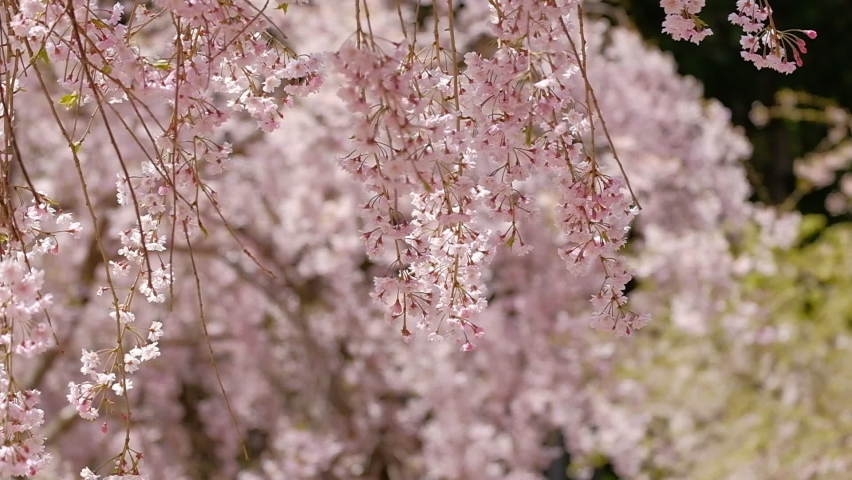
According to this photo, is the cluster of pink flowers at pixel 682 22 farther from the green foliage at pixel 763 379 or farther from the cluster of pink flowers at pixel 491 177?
the green foliage at pixel 763 379

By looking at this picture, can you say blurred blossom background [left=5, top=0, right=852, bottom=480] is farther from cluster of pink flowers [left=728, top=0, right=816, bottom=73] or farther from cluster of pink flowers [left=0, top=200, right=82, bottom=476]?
cluster of pink flowers [left=728, top=0, right=816, bottom=73]

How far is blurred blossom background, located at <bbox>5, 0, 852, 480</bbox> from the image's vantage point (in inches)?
159

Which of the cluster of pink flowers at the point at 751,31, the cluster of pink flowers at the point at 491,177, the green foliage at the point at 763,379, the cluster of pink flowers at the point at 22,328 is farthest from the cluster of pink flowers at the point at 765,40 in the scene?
the green foliage at the point at 763,379

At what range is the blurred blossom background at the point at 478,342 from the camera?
13.3ft

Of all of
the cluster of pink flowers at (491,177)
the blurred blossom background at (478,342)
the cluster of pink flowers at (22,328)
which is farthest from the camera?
the blurred blossom background at (478,342)

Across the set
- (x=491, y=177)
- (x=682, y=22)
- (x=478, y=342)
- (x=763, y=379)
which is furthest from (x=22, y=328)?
(x=763, y=379)

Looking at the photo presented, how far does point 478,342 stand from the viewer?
12.2 ft

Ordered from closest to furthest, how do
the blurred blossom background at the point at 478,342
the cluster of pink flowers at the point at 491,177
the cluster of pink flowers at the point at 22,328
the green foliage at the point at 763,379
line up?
1. the cluster of pink flowers at the point at 22,328
2. the cluster of pink flowers at the point at 491,177
3. the blurred blossom background at the point at 478,342
4. the green foliage at the point at 763,379

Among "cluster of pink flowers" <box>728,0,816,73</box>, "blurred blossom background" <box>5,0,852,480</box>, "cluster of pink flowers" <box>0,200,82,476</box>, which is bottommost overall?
"cluster of pink flowers" <box>0,200,82,476</box>

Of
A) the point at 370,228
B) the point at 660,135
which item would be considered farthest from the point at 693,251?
the point at 370,228

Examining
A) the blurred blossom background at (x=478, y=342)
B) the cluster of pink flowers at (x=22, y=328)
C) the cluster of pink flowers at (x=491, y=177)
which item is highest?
the blurred blossom background at (x=478, y=342)

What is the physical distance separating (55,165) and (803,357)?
10.1ft

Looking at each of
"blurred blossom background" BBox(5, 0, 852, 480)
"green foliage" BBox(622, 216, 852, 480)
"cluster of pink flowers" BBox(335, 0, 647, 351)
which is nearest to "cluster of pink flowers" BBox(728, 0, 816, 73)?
"cluster of pink flowers" BBox(335, 0, 647, 351)

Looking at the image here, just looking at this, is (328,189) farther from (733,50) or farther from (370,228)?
(733,50)
